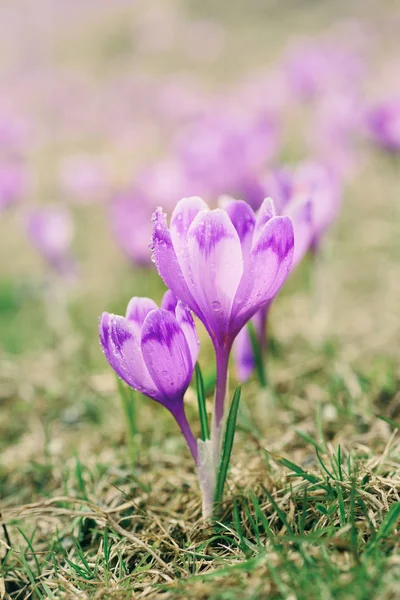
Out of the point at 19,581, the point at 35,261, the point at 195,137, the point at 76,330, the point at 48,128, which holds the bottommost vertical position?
the point at 19,581

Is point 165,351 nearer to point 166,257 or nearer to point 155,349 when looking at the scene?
point 155,349

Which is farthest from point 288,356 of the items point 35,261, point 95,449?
point 35,261

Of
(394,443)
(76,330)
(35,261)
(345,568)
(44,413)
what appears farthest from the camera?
(35,261)

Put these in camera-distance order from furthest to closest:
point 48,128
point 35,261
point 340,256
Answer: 1. point 48,128
2. point 35,261
3. point 340,256

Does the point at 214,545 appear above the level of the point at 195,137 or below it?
below

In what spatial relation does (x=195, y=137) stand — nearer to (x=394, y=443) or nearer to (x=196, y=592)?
(x=394, y=443)

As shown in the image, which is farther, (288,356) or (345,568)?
(288,356)

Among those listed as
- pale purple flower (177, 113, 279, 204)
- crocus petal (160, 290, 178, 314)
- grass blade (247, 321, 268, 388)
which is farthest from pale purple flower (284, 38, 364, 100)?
crocus petal (160, 290, 178, 314)

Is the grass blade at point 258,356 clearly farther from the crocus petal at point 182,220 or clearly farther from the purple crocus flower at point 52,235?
the purple crocus flower at point 52,235
